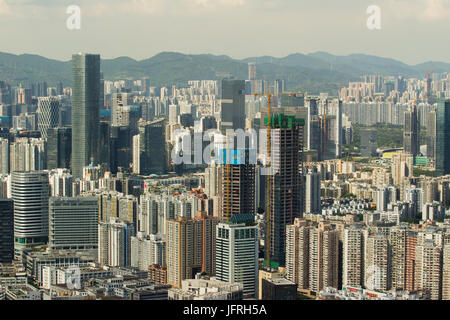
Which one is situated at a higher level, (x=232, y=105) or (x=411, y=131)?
(x=232, y=105)

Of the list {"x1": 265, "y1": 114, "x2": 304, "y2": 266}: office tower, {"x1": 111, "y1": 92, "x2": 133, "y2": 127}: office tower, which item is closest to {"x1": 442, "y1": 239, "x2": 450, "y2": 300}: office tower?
{"x1": 265, "y1": 114, "x2": 304, "y2": 266}: office tower

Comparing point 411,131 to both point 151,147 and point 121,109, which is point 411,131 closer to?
point 151,147

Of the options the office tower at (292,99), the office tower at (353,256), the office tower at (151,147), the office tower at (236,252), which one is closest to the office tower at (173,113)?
the office tower at (151,147)

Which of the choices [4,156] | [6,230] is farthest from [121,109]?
[6,230]

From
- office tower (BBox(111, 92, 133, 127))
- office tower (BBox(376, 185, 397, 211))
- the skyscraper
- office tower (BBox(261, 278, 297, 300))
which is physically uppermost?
office tower (BBox(111, 92, 133, 127))

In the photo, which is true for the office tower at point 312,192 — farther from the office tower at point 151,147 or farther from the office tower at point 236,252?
the office tower at point 151,147

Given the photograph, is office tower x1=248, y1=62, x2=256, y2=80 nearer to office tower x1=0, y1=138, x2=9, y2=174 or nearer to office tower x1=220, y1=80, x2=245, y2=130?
office tower x1=220, y1=80, x2=245, y2=130
